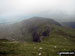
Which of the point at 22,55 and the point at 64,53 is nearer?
the point at 22,55

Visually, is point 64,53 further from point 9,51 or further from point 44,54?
point 9,51

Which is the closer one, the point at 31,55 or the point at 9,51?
the point at 31,55

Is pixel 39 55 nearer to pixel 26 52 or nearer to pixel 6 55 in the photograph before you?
pixel 26 52

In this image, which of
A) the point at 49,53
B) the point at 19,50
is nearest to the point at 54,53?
the point at 49,53

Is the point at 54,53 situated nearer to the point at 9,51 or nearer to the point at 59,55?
the point at 59,55

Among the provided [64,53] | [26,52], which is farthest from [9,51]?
[64,53]

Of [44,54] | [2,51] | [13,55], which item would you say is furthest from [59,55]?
[2,51]

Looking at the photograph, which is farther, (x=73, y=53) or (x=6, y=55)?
(x=73, y=53)
